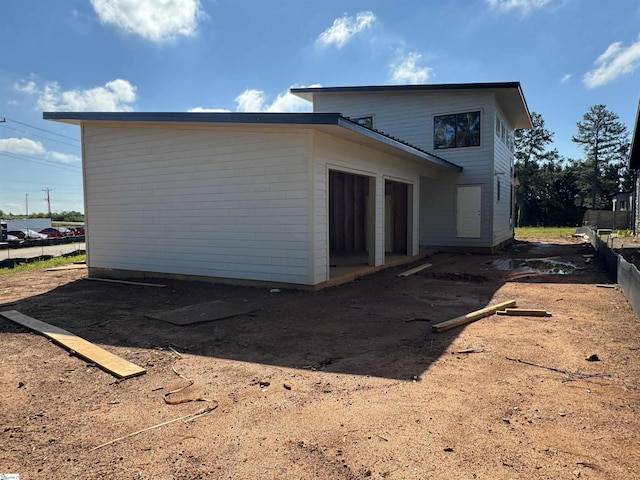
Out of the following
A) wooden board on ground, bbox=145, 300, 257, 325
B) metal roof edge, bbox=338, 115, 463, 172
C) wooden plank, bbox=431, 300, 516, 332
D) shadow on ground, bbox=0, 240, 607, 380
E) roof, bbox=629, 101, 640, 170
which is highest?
roof, bbox=629, 101, 640, 170

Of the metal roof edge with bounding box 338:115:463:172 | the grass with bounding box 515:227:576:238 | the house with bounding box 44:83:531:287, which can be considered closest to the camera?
the metal roof edge with bounding box 338:115:463:172

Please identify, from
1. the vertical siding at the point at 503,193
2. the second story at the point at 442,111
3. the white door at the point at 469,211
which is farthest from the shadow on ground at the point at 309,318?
the second story at the point at 442,111

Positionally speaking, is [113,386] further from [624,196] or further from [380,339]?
[624,196]

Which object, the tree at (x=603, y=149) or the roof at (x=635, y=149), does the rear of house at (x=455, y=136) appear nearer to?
the roof at (x=635, y=149)

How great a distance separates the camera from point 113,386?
3.46m

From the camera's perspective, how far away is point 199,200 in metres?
8.68

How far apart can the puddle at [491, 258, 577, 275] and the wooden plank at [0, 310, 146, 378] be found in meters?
9.25

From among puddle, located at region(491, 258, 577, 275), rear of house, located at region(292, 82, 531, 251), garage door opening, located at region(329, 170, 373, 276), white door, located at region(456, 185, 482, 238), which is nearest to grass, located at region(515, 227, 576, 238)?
rear of house, located at region(292, 82, 531, 251)

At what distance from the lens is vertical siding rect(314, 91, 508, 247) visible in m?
13.5

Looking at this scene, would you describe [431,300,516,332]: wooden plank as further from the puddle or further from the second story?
the second story

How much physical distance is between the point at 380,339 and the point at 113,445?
294 centimetres

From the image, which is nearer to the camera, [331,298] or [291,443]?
[291,443]

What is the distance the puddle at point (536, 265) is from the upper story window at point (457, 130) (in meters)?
4.18

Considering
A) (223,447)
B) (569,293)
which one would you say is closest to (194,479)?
(223,447)
